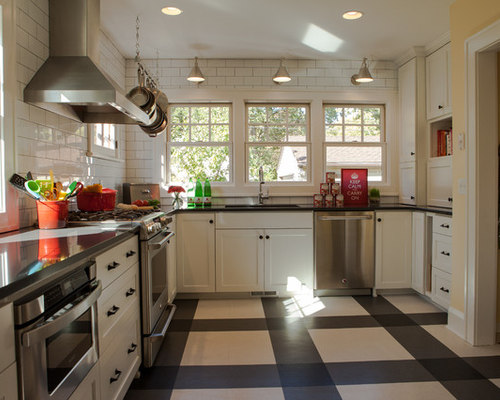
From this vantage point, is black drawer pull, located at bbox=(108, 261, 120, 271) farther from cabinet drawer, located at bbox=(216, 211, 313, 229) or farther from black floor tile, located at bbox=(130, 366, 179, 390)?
cabinet drawer, located at bbox=(216, 211, 313, 229)

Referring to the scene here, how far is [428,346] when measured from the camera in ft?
9.05

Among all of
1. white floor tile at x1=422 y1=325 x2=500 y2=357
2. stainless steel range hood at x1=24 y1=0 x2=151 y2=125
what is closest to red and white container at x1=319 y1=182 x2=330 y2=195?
white floor tile at x1=422 y1=325 x2=500 y2=357

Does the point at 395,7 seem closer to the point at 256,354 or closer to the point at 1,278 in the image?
the point at 256,354

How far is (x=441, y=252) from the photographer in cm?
344

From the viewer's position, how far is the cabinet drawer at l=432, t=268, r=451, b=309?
3.35 m

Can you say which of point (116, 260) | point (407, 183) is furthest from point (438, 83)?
point (116, 260)

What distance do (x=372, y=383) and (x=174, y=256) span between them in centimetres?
216

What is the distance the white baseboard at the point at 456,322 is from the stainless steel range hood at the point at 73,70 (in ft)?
9.23

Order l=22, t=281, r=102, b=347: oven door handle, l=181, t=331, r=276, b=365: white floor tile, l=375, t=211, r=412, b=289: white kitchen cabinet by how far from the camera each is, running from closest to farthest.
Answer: l=22, t=281, r=102, b=347: oven door handle, l=181, t=331, r=276, b=365: white floor tile, l=375, t=211, r=412, b=289: white kitchen cabinet

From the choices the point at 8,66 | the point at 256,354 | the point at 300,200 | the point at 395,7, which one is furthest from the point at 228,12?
the point at 256,354

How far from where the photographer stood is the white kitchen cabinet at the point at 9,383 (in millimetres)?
933

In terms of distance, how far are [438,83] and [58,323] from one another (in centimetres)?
401

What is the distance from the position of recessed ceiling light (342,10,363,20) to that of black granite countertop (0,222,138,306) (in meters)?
2.53

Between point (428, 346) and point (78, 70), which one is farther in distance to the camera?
point (428, 346)
